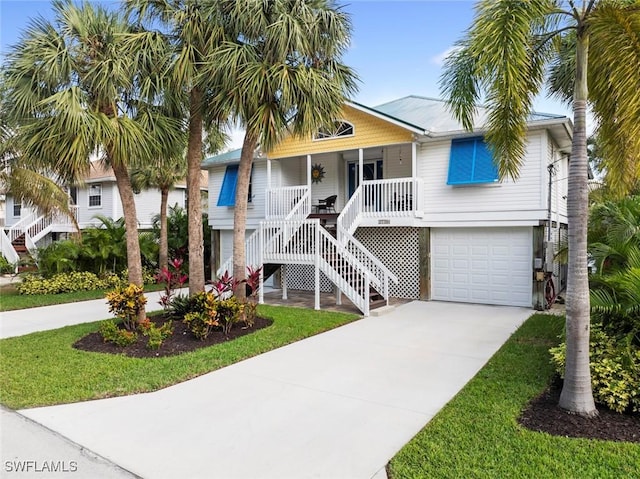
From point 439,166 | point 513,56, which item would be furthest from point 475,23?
point 439,166

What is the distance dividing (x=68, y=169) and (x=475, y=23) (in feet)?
22.3

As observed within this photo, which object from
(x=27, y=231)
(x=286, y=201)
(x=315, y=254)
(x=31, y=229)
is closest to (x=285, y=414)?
(x=315, y=254)

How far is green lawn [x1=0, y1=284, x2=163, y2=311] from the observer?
37.5ft

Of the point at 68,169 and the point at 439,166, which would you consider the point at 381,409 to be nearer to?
the point at 68,169

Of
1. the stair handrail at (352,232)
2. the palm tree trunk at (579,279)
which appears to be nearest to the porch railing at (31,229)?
the stair handrail at (352,232)

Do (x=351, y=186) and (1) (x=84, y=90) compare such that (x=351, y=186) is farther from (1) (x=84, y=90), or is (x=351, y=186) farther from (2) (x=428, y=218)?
(1) (x=84, y=90)

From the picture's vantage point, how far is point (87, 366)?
19.6ft

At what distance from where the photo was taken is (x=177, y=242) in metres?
18.2

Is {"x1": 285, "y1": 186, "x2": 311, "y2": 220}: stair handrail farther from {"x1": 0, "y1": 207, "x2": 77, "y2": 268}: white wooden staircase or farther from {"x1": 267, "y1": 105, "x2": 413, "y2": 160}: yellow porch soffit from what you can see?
{"x1": 0, "y1": 207, "x2": 77, "y2": 268}: white wooden staircase

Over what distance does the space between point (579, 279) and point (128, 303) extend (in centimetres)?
679

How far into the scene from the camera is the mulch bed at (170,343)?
674 centimetres

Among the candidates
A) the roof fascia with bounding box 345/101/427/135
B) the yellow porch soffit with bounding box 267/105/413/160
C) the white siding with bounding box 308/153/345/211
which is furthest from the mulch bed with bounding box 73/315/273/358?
the white siding with bounding box 308/153/345/211

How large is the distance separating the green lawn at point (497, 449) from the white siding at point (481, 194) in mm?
7189

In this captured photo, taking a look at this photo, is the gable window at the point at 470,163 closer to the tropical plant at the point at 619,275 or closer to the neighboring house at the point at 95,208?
the tropical plant at the point at 619,275
